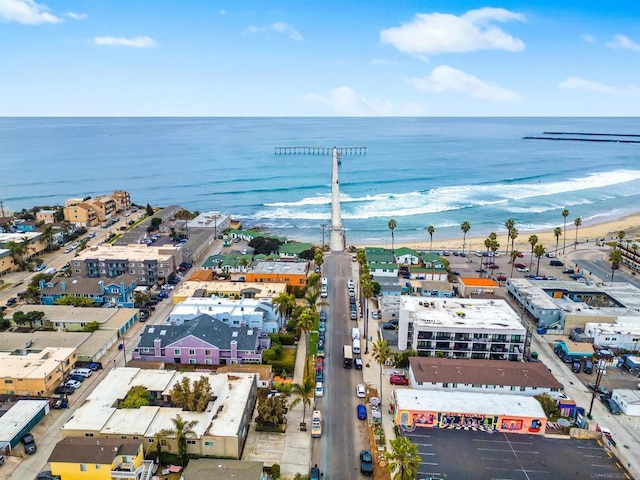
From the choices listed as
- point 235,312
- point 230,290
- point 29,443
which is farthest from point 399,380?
point 29,443

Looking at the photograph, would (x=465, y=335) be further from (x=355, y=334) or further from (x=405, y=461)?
(x=405, y=461)

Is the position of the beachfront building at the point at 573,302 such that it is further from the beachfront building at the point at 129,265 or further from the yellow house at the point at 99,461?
the beachfront building at the point at 129,265

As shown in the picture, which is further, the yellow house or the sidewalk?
the sidewalk

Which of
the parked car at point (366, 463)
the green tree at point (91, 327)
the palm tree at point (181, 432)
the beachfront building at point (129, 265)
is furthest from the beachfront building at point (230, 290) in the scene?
the parked car at point (366, 463)

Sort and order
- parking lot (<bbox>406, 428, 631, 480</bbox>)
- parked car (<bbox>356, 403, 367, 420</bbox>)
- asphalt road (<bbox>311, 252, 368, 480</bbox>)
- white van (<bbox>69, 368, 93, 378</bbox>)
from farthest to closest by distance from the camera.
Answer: white van (<bbox>69, 368, 93, 378</bbox>) < parked car (<bbox>356, 403, 367, 420</bbox>) < asphalt road (<bbox>311, 252, 368, 480</bbox>) < parking lot (<bbox>406, 428, 631, 480</bbox>)

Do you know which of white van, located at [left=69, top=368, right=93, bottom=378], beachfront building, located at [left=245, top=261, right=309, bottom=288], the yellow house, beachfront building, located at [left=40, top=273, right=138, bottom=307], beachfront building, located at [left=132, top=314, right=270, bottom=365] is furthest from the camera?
beachfront building, located at [left=245, top=261, right=309, bottom=288]

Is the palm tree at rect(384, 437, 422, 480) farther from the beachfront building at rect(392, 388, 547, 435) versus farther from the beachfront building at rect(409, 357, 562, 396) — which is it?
the beachfront building at rect(409, 357, 562, 396)

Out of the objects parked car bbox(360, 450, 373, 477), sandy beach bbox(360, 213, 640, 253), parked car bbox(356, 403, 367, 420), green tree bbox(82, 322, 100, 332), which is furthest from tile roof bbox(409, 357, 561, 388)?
sandy beach bbox(360, 213, 640, 253)
